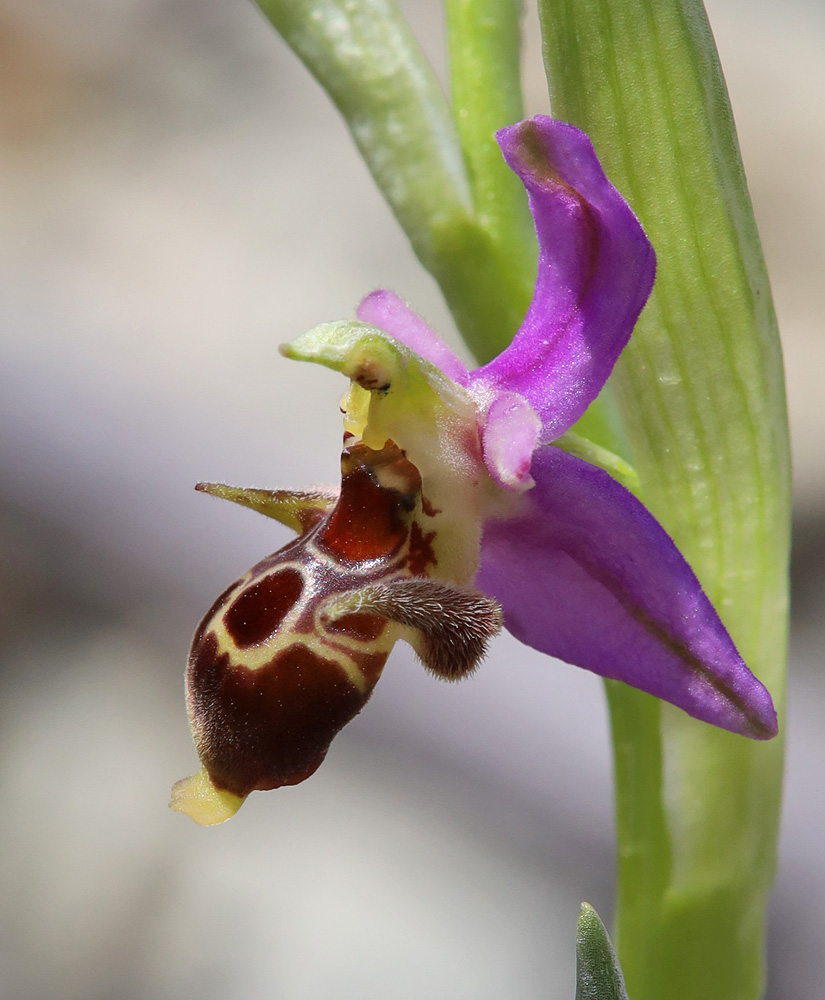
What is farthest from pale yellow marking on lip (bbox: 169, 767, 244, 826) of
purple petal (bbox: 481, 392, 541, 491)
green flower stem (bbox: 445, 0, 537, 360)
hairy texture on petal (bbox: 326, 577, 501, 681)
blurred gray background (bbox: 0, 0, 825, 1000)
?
blurred gray background (bbox: 0, 0, 825, 1000)

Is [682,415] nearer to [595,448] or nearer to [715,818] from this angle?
[595,448]

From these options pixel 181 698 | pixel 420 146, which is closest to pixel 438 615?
pixel 420 146

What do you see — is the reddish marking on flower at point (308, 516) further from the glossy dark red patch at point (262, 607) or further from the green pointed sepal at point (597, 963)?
the green pointed sepal at point (597, 963)

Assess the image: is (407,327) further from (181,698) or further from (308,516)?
(181,698)

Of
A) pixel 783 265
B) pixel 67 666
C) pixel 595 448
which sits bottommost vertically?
pixel 67 666

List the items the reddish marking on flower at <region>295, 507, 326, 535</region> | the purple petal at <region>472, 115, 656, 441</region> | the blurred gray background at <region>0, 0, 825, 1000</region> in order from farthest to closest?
the blurred gray background at <region>0, 0, 825, 1000</region>, the reddish marking on flower at <region>295, 507, 326, 535</region>, the purple petal at <region>472, 115, 656, 441</region>

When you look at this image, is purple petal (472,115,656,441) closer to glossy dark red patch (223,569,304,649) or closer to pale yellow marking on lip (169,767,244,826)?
glossy dark red patch (223,569,304,649)

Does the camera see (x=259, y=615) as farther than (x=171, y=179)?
No

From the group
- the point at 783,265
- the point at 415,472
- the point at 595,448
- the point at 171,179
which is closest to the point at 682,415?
the point at 595,448
